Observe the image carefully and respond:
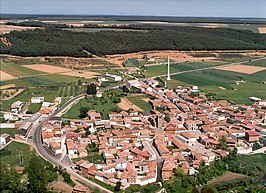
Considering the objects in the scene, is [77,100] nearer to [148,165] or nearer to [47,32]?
[148,165]

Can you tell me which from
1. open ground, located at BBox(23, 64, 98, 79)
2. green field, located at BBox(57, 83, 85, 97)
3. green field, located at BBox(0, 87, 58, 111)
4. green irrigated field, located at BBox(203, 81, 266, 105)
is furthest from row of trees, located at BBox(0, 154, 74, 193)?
open ground, located at BBox(23, 64, 98, 79)

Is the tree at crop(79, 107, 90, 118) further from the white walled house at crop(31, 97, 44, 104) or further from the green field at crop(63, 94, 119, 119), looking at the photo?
the white walled house at crop(31, 97, 44, 104)

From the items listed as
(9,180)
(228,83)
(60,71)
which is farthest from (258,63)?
(9,180)

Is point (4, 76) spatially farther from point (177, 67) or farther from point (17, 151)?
point (177, 67)

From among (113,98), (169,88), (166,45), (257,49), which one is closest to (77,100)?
(113,98)

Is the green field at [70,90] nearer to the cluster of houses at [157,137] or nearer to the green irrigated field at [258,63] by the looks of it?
the cluster of houses at [157,137]

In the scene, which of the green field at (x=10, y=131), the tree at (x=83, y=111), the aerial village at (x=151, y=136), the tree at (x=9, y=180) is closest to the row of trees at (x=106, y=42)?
the tree at (x=83, y=111)
